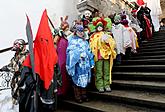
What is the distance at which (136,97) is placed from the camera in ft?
11.5

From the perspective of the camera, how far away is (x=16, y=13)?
5203 mm

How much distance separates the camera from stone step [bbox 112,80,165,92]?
3.57 metres

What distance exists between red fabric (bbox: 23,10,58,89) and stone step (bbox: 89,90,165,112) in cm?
116

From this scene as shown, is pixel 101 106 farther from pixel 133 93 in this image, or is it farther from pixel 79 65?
pixel 79 65

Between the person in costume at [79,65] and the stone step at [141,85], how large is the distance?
0.60m

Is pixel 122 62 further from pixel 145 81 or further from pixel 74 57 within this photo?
pixel 74 57

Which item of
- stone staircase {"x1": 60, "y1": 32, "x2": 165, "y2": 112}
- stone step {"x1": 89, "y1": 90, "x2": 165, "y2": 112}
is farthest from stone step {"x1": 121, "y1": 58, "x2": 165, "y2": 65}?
stone step {"x1": 89, "y1": 90, "x2": 165, "y2": 112}

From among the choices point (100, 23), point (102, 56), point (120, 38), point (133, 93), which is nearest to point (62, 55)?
point (102, 56)

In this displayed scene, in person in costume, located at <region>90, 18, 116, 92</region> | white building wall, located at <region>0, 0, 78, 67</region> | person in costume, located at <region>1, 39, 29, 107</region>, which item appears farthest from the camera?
white building wall, located at <region>0, 0, 78, 67</region>

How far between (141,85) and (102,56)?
868 mm

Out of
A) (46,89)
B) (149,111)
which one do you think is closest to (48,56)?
(46,89)

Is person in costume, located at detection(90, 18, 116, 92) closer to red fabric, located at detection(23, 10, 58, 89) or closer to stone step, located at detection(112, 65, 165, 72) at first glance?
stone step, located at detection(112, 65, 165, 72)

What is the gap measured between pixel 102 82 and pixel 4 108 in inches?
72.7

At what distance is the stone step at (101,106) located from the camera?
3.38m
